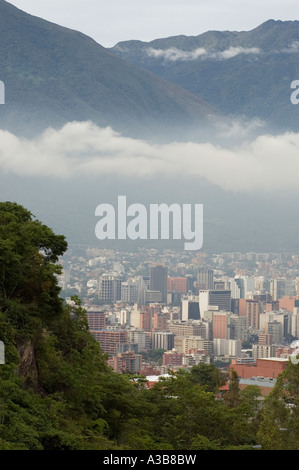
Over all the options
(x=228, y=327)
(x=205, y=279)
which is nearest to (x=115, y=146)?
(x=205, y=279)

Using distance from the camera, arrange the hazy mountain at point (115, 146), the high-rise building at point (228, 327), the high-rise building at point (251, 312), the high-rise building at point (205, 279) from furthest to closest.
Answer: the hazy mountain at point (115, 146) → the high-rise building at point (205, 279) → the high-rise building at point (251, 312) → the high-rise building at point (228, 327)

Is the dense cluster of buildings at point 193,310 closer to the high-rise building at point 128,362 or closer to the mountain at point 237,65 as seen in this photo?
the high-rise building at point 128,362

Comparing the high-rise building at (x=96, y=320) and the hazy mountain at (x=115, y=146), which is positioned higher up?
the hazy mountain at (x=115, y=146)

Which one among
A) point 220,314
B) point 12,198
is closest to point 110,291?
point 220,314

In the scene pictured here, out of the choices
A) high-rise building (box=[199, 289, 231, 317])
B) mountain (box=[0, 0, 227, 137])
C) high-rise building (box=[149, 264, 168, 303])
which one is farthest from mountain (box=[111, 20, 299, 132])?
high-rise building (box=[199, 289, 231, 317])

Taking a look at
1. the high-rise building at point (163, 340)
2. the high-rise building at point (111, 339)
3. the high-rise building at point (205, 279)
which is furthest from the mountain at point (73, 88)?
the high-rise building at point (111, 339)

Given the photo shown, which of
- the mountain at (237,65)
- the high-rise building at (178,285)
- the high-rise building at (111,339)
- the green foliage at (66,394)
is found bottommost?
the high-rise building at (111,339)

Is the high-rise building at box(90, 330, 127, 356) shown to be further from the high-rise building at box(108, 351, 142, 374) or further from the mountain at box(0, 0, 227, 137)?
the mountain at box(0, 0, 227, 137)
